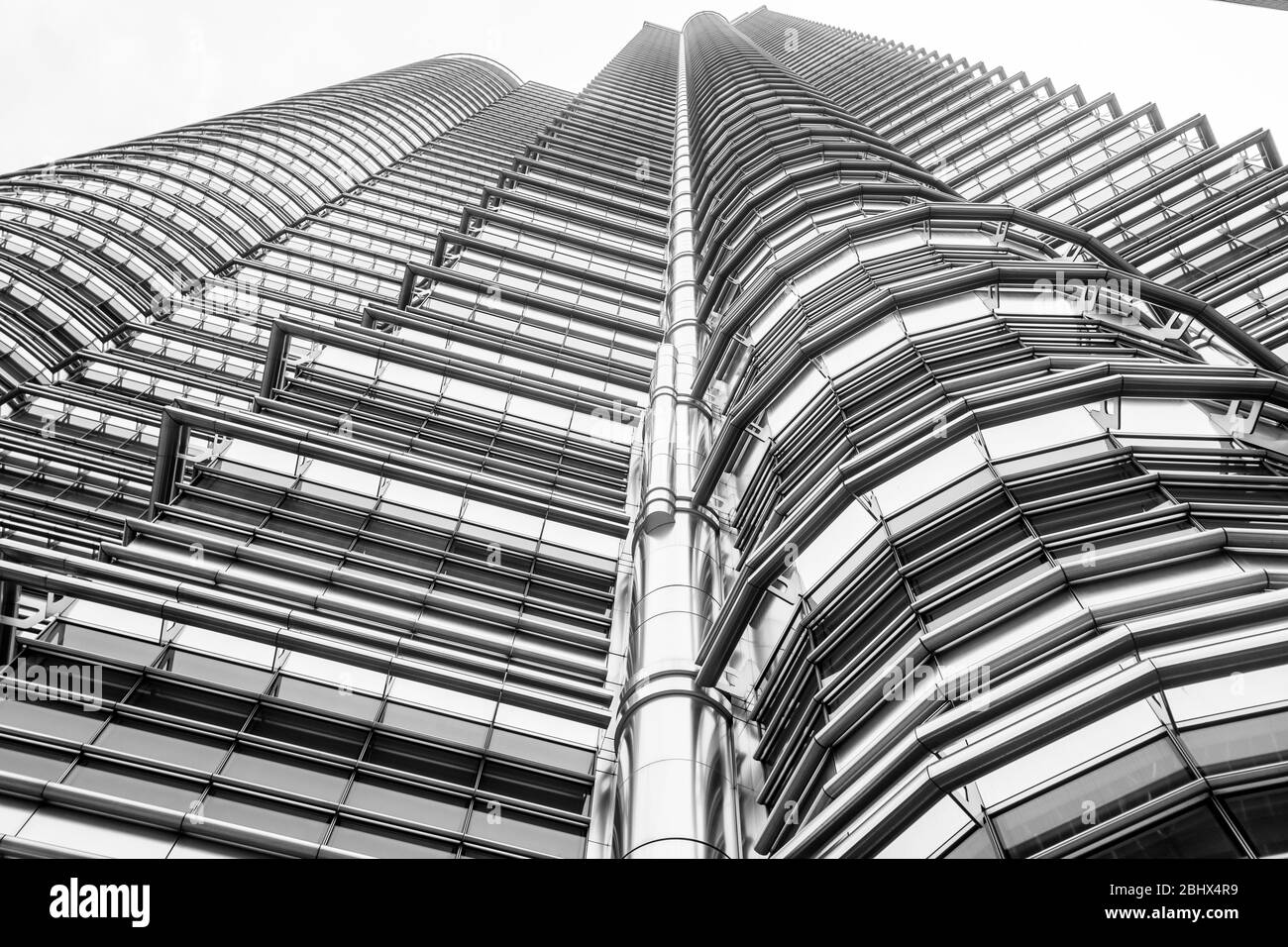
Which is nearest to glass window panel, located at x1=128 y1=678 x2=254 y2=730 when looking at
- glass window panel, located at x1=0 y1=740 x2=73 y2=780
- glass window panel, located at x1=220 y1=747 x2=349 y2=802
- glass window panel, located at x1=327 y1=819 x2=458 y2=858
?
glass window panel, located at x1=220 y1=747 x2=349 y2=802

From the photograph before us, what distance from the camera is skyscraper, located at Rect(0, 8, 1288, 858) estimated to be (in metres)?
11.2

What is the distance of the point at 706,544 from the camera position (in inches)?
832

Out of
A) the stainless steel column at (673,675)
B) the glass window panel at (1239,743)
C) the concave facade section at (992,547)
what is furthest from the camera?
the stainless steel column at (673,675)

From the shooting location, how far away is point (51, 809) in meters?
13.0

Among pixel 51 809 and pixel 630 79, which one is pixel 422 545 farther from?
pixel 630 79

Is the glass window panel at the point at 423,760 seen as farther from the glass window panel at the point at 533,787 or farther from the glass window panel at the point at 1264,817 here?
the glass window panel at the point at 1264,817

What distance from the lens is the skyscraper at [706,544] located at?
A: 1123cm

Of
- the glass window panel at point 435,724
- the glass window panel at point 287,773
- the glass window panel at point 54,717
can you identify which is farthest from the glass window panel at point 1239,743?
the glass window panel at point 54,717

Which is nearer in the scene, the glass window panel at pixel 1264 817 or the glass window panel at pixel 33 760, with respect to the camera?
the glass window panel at pixel 1264 817

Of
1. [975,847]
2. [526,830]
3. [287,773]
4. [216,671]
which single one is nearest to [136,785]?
[287,773]

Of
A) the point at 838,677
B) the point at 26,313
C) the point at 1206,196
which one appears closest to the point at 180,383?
the point at 26,313

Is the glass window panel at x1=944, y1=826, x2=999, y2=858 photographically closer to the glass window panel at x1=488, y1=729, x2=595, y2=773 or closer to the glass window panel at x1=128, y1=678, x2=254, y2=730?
the glass window panel at x1=488, y1=729, x2=595, y2=773

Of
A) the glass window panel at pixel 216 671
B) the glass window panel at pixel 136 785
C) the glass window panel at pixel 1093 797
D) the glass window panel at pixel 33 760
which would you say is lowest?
the glass window panel at pixel 1093 797

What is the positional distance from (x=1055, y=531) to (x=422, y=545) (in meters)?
12.2
